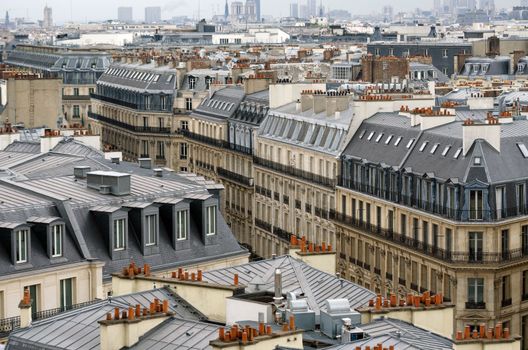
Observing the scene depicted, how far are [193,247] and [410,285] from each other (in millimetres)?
19112

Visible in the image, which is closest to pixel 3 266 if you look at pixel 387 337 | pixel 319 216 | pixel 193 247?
pixel 193 247

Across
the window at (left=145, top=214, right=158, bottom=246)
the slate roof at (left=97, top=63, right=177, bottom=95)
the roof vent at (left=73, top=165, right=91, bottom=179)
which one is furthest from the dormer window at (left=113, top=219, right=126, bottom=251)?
the slate roof at (left=97, top=63, right=177, bottom=95)

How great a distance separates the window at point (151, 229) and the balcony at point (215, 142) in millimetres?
40954

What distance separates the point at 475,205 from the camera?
52688 mm

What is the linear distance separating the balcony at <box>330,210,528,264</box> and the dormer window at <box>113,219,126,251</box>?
61.2ft

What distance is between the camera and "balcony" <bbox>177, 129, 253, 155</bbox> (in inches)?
3169

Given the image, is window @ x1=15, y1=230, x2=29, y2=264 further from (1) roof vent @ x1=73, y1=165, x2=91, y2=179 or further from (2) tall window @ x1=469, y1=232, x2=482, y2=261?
(2) tall window @ x1=469, y1=232, x2=482, y2=261

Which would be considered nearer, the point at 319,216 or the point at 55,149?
the point at 55,149

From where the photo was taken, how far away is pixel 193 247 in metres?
38.8

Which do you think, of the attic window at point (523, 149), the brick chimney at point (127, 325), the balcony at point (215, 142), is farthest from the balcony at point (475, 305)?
the balcony at point (215, 142)

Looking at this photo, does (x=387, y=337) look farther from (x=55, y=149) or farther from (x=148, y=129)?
(x=148, y=129)

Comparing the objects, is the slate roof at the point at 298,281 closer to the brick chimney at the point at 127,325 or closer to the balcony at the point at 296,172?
the brick chimney at the point at 127,325

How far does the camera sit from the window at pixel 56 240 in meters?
36.0

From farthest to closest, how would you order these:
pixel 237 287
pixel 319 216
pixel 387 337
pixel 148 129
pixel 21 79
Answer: pixel 148 129 < pixel 21 79 < pixel 319 216 < pixel 237 287 < pixel 387 337
